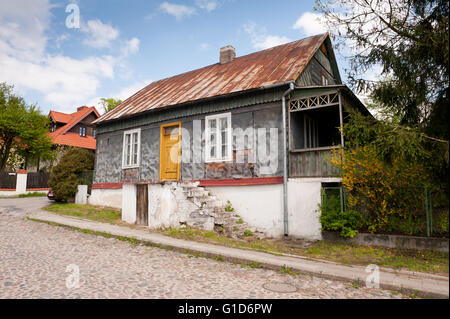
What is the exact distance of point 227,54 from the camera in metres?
16.6

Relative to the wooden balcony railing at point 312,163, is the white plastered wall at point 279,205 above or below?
below

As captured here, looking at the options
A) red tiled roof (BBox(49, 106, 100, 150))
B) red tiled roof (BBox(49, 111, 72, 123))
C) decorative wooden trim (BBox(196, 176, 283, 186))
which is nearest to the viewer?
decorative wooden trim (BBox(196, 176, 283, 186))

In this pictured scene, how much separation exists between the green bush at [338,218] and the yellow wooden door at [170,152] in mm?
6485

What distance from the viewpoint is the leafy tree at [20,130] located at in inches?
1123

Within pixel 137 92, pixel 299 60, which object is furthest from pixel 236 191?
pixel 137 92

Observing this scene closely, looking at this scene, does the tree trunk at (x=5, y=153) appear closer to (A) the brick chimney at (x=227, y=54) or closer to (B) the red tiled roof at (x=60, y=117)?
(B) the red tiled roof at (x=60, y=117)

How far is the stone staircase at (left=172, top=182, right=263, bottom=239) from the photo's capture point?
10.2 metres

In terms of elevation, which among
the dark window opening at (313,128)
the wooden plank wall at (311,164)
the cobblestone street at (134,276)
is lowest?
the cobblestone street at (134,276)

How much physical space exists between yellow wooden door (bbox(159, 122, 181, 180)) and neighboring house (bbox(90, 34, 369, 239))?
44 millimetres

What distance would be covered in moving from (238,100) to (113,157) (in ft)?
25.7

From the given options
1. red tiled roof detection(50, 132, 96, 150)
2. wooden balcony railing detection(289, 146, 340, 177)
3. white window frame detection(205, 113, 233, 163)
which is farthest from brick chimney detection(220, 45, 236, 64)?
red tiled roof detection(50, 132, 96, 150)

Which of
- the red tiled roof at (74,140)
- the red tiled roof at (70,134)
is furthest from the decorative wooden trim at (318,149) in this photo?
the red tiled roof at (74,140)

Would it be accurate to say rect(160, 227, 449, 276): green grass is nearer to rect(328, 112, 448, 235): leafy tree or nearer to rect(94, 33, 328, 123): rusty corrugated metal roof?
rect(328, 112, 448, 235): leafy tree
